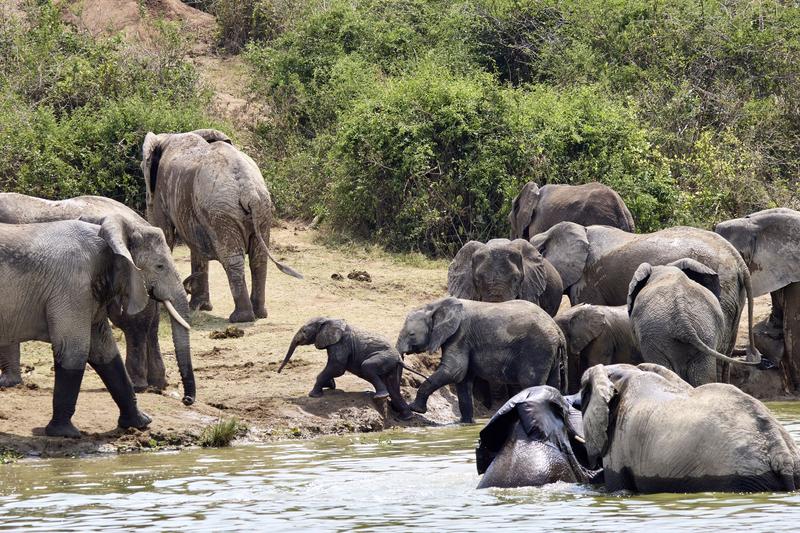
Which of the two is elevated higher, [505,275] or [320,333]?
[505,275]

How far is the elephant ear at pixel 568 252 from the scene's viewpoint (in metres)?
15.1

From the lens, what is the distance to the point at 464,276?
14.7m

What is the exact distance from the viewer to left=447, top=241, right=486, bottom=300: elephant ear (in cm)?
1458

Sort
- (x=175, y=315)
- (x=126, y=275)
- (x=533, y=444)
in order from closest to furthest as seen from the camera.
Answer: (x=533, y=444)
(x=126, y=275)
(x=175, y=315)

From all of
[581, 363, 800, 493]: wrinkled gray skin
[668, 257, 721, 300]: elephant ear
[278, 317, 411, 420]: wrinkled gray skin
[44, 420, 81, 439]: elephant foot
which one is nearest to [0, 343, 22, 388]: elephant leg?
[44, 420, 81, 439]: elephant foot

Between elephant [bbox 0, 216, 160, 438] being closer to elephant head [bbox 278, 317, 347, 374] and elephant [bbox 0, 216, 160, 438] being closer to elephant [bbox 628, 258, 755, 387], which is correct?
elephant head [bbox 278, 317, 347, 374]

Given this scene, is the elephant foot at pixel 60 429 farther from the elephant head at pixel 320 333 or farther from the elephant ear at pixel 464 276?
the elephant ear at pixel 464 276

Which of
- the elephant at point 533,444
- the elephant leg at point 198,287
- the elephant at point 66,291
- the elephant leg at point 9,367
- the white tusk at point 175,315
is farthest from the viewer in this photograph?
the elephant leg at point 198,287

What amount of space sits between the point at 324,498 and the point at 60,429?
269 centimetres

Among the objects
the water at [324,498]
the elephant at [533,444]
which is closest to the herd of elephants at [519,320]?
the elephant at [533,444]

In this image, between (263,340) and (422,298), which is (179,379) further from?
(422,298)

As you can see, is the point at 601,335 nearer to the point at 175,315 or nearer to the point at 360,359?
the point at 360,359

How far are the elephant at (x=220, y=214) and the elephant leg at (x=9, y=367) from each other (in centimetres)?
353

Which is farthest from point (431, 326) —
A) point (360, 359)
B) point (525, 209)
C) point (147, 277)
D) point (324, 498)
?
point (525, 209)
